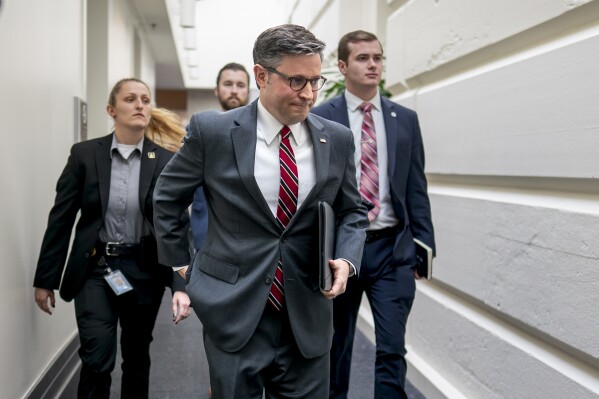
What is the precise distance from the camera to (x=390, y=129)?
3.47 meters

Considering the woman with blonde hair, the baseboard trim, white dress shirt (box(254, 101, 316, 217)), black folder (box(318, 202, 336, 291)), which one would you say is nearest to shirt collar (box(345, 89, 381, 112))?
the woman with blonde hair

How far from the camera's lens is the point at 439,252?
173 inches

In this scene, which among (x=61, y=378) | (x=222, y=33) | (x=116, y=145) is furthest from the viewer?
(x=222, y=33)

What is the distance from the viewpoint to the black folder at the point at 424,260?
3396 mm

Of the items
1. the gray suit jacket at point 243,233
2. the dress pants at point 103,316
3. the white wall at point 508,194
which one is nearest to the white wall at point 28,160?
the dress pants at point 103,316

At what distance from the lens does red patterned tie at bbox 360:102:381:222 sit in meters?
3.38

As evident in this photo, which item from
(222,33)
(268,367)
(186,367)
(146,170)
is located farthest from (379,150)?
(222,33)

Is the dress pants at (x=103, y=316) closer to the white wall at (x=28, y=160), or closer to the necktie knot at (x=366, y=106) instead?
the white wall at (x=28, y=160)

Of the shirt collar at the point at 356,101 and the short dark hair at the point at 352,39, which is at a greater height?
the short dark hair at the point at 352,39

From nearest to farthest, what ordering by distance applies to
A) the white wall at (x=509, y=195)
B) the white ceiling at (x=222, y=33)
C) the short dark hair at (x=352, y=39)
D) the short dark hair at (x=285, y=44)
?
the short dark hair at (x=285, y=44) < the white wall at (x=509, y=195) < the short dark hair at (x=352, y=39) < the white ceiling at (x=222, y=33)

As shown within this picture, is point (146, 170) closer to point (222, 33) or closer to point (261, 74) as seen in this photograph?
point (261, 74)

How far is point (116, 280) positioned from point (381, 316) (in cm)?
126

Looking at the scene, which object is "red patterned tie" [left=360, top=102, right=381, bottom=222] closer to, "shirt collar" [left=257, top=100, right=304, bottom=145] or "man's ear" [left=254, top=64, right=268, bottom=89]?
"shirt collar" [left=257, top=100, right=304, bottom=145]

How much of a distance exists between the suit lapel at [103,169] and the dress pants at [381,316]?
1223mm
